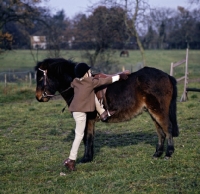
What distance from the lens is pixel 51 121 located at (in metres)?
12.4

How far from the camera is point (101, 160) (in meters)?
7.20

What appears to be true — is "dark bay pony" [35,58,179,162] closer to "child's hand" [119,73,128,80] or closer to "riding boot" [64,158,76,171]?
"child's hand" [119,73,128,80]

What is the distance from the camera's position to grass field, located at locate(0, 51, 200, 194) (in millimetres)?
5508

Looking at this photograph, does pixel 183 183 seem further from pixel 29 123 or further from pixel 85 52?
pixel 85 52

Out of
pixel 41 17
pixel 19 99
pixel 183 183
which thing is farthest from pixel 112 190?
pixel 41 17

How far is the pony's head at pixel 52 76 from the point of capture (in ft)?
23.2

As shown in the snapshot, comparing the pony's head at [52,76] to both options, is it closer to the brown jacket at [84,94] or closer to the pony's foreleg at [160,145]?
the brown jacket at [84,94]

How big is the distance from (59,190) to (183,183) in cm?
183

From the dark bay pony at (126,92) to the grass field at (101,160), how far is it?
669mm

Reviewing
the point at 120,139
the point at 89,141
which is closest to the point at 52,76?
the point at 89,141

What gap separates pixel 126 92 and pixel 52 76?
1.47 metres

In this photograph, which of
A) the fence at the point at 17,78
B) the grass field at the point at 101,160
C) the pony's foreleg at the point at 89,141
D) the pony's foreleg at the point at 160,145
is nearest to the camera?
the grass field at the point at 101,160

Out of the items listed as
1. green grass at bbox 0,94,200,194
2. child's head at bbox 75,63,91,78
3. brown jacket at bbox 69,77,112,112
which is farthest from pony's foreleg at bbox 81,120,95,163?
child's head at bbox 75,63,91,78

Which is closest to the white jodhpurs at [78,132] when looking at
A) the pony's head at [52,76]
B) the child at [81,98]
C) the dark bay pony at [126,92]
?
the child at [81,98]
